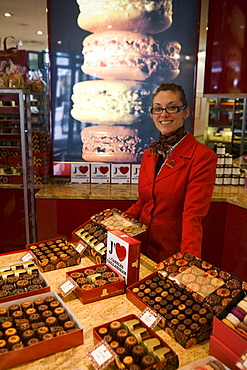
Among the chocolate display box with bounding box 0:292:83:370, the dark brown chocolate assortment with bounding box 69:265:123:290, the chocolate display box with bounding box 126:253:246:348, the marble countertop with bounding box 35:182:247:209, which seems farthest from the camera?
the marble countertop with bounding box 35:182:247:209

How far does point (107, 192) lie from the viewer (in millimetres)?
3469

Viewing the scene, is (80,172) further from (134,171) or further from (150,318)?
(150,318)

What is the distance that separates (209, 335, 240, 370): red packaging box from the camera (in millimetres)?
1112

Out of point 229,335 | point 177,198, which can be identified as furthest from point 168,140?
point 229,335

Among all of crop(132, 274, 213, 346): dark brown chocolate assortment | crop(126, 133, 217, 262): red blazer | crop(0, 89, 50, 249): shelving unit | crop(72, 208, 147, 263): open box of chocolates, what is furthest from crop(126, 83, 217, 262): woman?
crop(0, 89, 50, 249): shelving unit

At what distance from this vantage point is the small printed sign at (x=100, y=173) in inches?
146

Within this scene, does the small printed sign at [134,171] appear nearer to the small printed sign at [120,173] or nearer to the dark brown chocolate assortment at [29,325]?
the small printed sign at [120,173]

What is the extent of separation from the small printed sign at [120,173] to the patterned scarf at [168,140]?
1373 millimetres

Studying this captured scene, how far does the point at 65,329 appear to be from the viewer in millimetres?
1301

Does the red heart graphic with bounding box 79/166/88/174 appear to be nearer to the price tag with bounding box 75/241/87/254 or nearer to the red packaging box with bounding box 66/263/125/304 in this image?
the price tag with bounding box 75/241/87/254

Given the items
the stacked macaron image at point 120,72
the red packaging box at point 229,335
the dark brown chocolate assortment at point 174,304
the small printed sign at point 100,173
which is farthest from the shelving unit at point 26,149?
the red packaging box at point 229,335

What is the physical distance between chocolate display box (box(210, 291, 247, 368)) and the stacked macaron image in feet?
9.09

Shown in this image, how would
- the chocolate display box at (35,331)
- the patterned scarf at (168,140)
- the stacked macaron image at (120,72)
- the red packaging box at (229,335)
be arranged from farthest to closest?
the stacked macaron image at (120,72) → the patterned scarf at (168,140) → the chocolate display box at (35,331) → the red packaging box at (229,335)

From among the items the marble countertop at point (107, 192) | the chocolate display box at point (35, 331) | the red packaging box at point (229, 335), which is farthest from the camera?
the marble countertop at point (107, 192)
